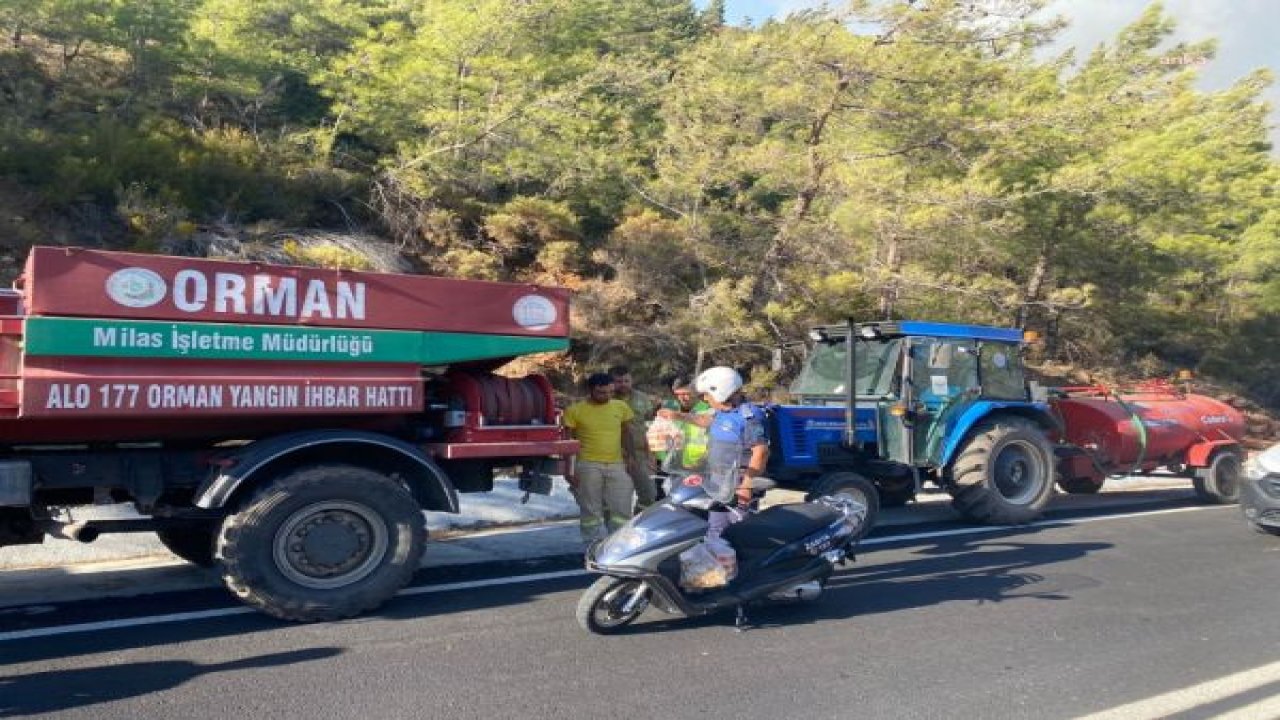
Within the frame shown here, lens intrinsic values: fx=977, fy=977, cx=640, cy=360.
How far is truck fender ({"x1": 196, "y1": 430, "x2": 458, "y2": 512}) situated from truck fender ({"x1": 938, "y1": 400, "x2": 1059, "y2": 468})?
18.5 feet

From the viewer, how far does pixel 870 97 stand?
1631cm

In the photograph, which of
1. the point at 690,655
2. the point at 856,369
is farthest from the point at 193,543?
the point at 856,369

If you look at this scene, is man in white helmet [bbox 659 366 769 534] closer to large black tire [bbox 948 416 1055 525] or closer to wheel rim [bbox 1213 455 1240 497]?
large black tire [bbox 948 416 1055 525]

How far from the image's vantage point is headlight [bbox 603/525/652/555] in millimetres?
5641

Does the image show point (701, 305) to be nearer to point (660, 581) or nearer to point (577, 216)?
point (577, 216)

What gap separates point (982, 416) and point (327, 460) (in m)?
7.00

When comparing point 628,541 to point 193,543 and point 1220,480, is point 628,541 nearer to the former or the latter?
point 193,543

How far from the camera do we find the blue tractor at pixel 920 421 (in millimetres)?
9586

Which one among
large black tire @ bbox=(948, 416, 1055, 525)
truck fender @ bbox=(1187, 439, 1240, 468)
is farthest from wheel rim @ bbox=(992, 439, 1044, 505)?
truck fender @ bbox=(1187, 439, 1240, 468)

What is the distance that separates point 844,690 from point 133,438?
177 inches

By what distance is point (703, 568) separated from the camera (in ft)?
19.1

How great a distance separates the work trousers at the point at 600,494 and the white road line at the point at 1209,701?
4.15 meters

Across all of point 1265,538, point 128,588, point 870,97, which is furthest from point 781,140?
point 128,588

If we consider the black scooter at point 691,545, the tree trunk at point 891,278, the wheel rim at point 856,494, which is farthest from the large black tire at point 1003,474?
the tree trunk at point 891,278
